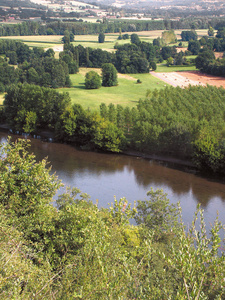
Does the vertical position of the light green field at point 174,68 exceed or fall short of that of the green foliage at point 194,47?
it falls short

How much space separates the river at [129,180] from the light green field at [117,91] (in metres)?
13.5

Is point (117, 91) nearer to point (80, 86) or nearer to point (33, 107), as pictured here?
point (80, 86)

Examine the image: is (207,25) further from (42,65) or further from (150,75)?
(42,65)

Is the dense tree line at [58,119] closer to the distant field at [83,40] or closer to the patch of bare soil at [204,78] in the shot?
the patch of bare soil at [204,78]

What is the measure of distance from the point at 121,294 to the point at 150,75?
221 feet

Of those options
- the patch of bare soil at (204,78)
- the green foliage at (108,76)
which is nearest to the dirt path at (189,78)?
the patch of bare soil at (204,78)

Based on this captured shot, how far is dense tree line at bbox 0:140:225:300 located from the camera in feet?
23.0

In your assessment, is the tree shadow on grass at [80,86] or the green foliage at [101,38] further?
the green foliage at [101,38]

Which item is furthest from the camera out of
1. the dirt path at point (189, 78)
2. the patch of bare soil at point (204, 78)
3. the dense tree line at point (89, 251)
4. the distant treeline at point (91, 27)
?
the distant treeline at point (91, 27)

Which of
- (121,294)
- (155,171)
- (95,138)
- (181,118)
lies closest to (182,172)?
(155,171)

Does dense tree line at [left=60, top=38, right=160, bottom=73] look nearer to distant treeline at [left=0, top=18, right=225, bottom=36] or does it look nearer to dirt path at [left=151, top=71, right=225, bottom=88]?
dirt path at [left=151, top=71, right=225, bottom=88]

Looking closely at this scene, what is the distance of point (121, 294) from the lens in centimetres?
734

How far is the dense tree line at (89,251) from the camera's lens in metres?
7.01

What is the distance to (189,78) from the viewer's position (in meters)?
68.4
